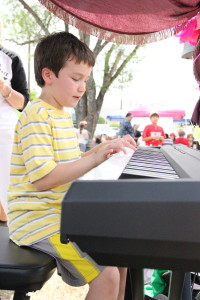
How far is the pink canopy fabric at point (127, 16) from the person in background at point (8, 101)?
0.85 meters

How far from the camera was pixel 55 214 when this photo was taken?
4.18ft

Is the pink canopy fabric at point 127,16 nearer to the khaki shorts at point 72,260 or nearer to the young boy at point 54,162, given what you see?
the young boy at point 54,162

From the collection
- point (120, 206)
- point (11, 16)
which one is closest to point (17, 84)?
point (120, 206)

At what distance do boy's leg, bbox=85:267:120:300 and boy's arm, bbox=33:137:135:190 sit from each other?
322 millimetres

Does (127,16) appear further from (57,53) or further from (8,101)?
(8,101)

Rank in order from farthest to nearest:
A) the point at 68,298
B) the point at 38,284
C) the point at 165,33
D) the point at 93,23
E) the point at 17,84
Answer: the point at 17,84 < the point at 68,298 < the point at 165,33 < the point at 93,23 < the point at 38,284

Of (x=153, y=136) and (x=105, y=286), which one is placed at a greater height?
(x=153, y=136)

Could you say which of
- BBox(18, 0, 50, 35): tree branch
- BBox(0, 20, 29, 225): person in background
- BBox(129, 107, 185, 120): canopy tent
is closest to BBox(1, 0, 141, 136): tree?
BBox(18, 0, 50, 35): tree branch

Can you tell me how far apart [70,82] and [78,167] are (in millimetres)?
351

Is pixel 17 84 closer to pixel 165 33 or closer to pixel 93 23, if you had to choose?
pixel 93 23

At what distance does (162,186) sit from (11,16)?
13744 mm

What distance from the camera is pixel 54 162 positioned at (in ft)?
3.91

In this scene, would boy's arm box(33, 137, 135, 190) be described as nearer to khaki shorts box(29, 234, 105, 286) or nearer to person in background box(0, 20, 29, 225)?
khaki shorts box(29, 234, 105, 286)

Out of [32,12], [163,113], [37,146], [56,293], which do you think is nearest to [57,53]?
[37,146]
